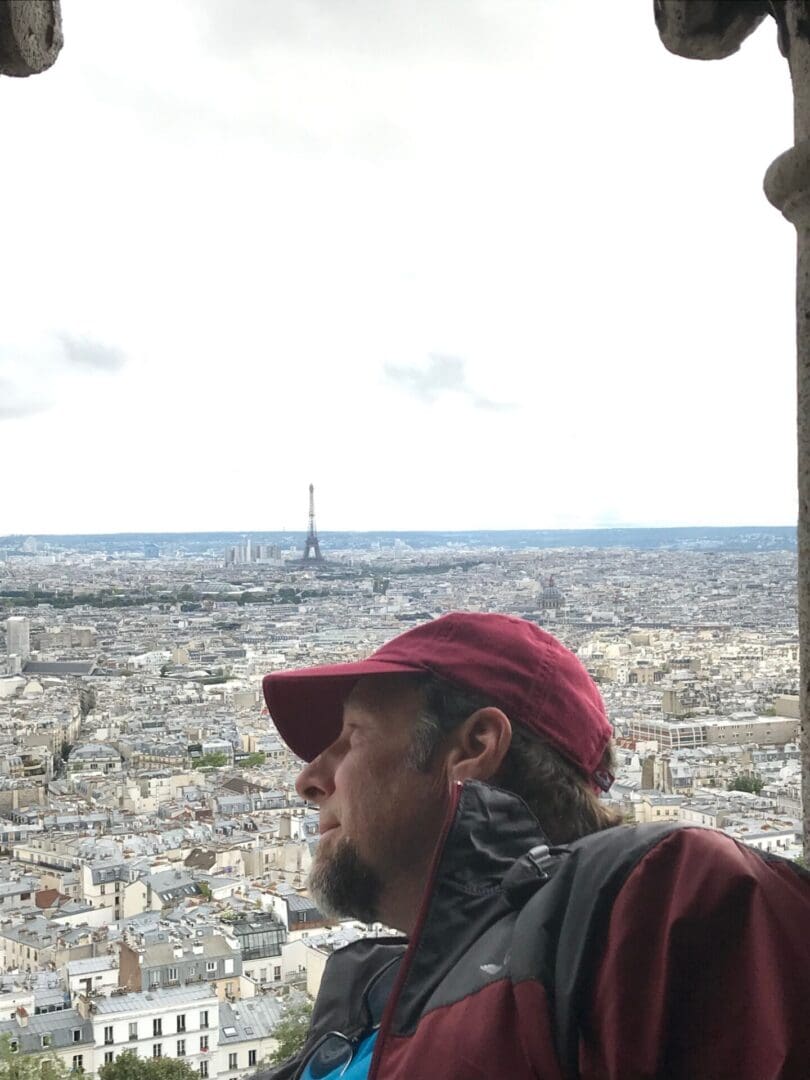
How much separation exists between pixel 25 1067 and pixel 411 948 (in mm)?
6279

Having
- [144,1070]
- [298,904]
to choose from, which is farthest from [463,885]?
[298,904]

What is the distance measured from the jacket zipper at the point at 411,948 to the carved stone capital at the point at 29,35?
0.72 meters

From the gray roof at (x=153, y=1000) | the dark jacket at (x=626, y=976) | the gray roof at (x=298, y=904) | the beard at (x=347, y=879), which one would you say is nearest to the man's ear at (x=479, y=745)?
the beard at (x=347, y=879)

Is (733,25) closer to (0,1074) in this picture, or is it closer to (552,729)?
(552,729)

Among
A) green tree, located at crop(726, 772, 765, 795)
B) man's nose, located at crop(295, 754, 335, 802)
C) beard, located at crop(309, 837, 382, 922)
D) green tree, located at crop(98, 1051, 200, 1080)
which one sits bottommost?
green tree, located at crop(726, 772, 765, 795)

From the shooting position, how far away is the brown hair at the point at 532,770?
1.11 metres

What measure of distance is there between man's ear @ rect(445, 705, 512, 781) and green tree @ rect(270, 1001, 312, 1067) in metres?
5.41

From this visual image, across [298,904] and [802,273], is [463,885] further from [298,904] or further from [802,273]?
[298,904]

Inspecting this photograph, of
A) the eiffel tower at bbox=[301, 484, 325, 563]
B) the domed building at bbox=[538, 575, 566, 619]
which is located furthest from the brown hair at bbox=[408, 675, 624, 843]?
the eiffel tower at bbox=[301, 484, 325, 563]

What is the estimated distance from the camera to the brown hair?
1.11 meters

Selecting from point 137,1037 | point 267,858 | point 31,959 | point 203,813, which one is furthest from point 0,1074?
point 203,813

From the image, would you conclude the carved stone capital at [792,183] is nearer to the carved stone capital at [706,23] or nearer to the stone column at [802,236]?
the stone column at [802,236]

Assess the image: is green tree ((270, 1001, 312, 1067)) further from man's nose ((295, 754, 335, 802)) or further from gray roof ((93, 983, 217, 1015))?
man's nose ((295, 754, 335, 802))

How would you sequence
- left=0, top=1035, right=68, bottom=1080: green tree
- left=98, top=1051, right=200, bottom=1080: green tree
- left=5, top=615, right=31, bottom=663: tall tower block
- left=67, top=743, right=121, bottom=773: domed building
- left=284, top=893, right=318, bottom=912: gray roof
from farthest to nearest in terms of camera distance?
left=5, top=615, right=31, bottom=663: tall tower block → left=67, top=743, right=121, bottom=773: domed building → left=284, top=893, right=318, bottom=912: gray roof → left=98, top=1051, right=200, bottom=1080: green tree → left=0, top=1035, right=68, bottom=1080: green tree
